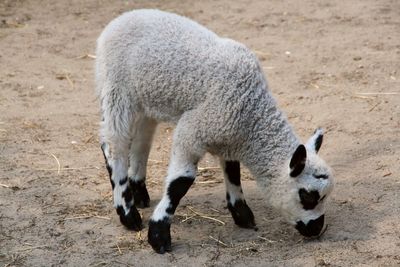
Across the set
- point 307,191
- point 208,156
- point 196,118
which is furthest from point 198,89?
point 208,156

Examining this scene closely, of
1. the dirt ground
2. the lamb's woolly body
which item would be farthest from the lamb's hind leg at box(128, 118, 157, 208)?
the lamb's woolly body

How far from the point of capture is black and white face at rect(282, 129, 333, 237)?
20.0ft

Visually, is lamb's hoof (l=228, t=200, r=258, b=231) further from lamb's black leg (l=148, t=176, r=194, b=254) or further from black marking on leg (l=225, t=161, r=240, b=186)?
lamb's black leg (l=148, t=176, r=194, b=254)

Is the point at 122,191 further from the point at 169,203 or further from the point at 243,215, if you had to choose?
the point at 243,215

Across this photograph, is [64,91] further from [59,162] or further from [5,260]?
[5,260]

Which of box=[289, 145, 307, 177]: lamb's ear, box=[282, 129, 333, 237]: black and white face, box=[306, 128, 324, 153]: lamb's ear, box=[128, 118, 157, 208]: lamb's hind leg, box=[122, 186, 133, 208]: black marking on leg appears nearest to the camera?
box=[289, 145, 307, 177]: lamb's ear

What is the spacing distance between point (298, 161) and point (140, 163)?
1.85 metres

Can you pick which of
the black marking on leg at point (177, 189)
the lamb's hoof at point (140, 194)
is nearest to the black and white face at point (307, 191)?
the black marking on leg at point (177, 189)

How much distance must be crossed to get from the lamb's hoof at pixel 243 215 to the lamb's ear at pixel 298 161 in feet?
2.68

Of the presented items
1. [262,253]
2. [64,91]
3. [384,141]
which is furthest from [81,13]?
[262,253]

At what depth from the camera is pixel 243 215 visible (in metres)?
6.73

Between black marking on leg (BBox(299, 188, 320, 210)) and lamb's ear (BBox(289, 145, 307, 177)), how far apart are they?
7.1 inches

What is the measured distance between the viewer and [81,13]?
12.9 m

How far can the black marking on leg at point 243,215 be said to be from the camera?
673cm
